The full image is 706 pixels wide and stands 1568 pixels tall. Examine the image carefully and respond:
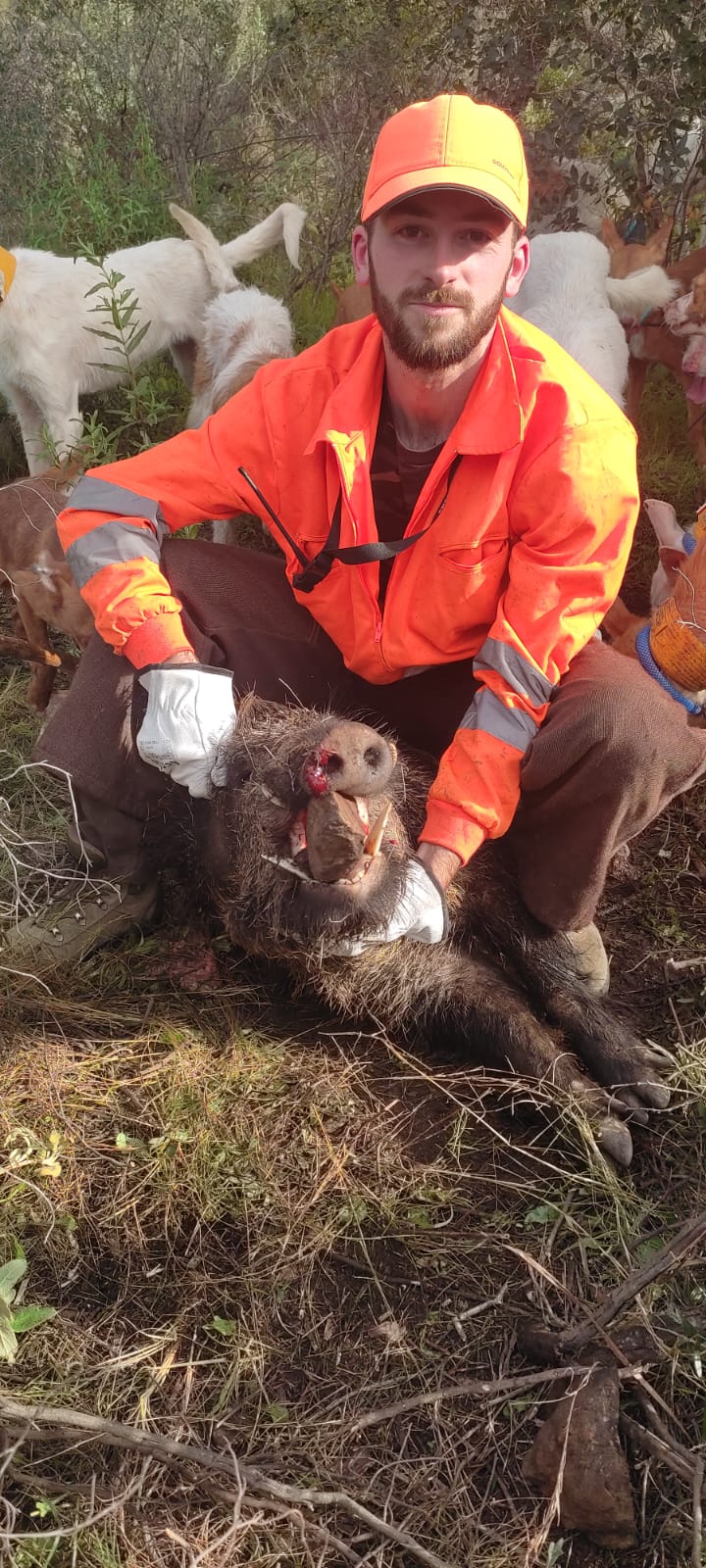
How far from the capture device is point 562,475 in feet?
7.45

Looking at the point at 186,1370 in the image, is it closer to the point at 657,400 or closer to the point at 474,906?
the point at 474,906

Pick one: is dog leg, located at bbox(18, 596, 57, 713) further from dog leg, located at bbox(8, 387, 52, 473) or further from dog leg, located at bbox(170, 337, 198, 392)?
dog leg, located at bbox(170, 337, 198, 392)

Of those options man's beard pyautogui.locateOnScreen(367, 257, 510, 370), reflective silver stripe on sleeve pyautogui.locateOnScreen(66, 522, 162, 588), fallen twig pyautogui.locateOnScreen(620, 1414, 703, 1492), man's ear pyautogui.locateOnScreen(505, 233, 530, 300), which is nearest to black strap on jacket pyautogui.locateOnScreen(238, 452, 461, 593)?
man's beard pyautogui.locateOnScreen(367, 257, 510, 370)

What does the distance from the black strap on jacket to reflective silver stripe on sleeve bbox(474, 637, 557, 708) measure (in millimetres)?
297

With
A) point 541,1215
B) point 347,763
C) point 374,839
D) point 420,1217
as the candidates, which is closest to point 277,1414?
point 420,1217

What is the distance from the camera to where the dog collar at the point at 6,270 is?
4.36 metres

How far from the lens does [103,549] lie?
254 cm

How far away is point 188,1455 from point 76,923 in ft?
4.54

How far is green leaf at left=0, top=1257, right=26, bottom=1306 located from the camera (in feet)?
6.44

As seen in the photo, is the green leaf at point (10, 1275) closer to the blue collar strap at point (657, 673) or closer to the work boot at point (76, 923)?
the work boot at point (76, 923)

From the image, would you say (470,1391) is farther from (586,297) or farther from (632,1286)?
(586,297)

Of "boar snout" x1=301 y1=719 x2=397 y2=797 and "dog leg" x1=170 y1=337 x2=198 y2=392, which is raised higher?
"dog leg" x1=170 y1=337 x2=198 y2=392

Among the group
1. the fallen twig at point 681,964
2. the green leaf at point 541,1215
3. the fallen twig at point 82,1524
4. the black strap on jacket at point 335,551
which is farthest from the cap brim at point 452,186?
the fallen twig at point 82,1524

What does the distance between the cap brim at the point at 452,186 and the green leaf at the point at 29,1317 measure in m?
2.29
